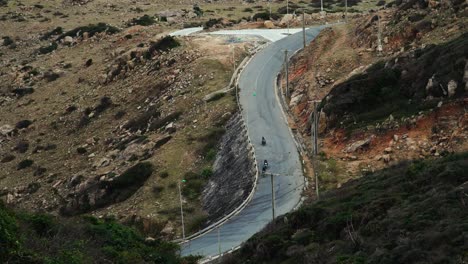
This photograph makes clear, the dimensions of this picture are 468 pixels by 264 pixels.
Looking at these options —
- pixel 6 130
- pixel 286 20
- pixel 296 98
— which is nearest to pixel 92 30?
pixel 286 20

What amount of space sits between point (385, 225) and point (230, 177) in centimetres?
2343

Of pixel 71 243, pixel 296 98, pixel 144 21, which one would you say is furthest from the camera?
pixel 144 21

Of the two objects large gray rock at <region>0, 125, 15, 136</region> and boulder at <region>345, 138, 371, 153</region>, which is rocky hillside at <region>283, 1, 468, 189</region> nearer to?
boulder at <region>345, 138, 371, 153</region>

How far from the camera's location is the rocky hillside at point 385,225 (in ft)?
56.1

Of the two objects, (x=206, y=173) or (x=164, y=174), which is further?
(x=164, y=174)

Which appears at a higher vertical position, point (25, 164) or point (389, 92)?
point (389, 92)

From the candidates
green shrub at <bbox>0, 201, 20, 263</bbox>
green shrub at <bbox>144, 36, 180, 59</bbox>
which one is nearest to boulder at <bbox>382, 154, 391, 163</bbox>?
green shrub at <bbox>0, 201, 20, 263</bbox>

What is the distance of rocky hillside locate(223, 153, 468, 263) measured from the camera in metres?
17.1

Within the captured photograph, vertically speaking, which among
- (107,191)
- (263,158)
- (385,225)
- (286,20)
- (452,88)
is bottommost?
(107,191)

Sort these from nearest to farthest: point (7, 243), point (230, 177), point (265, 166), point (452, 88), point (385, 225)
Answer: point (7, 243), point (385, 225), point (452, 88), point (265, 166), point (230, 177)

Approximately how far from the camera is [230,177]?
43219mm

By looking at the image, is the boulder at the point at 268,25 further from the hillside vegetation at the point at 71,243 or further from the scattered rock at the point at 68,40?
the hillside vegetation at the point at 71,243

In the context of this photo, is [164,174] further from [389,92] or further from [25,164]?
[25,164]

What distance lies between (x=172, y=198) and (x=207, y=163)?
5241mm
